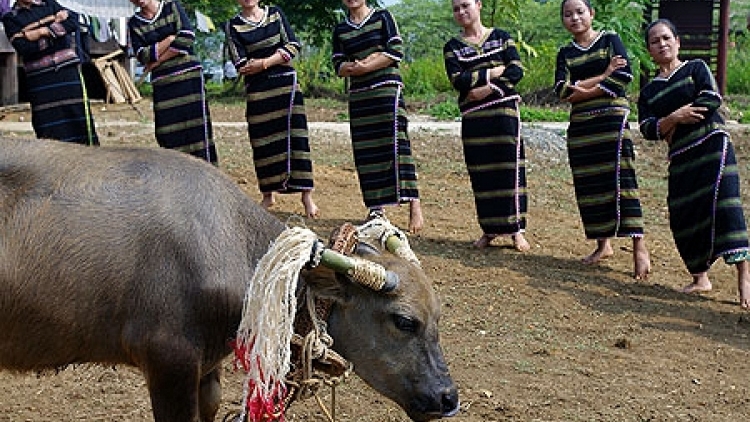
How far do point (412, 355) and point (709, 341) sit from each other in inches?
128

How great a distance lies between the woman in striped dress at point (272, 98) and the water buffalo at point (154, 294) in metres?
4.41

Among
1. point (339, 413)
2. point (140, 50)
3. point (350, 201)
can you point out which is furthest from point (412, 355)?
point (350, 201)

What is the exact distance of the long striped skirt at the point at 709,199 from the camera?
23.2 feet

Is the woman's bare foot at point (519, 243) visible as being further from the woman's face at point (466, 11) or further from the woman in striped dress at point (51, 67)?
the woman in striped dress at point (51, 67)

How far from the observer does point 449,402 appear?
149 inches

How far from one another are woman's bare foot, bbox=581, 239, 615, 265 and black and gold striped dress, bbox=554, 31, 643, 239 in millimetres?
208

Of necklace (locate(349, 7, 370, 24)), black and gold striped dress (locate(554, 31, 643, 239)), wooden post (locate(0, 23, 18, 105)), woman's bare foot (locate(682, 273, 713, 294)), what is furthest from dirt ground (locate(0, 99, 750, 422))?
wooden post (locate(0, 23, 18, 105))

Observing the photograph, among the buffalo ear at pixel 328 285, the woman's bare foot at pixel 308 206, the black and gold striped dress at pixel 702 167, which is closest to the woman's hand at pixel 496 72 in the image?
the black and gold striped dress at pixel 702 167

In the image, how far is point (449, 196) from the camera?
34.3 feet

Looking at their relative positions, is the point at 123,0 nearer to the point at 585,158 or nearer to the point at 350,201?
the point at 350,201

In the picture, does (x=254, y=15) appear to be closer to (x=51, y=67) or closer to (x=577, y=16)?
(x=51, y=67)

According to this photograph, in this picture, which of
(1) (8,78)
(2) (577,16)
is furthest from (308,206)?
(1) (8,78)

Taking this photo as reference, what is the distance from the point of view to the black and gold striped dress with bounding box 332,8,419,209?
8188 millimetres

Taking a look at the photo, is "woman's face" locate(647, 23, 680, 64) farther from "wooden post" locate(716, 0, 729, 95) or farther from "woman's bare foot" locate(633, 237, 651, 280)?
"wooden post" locate(716, 0, 729, 95)
